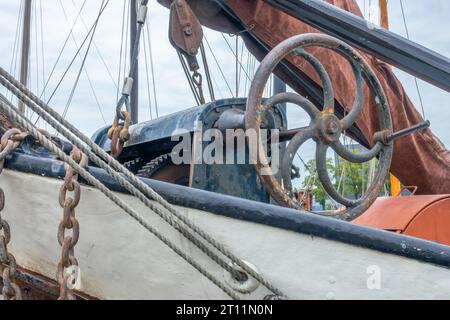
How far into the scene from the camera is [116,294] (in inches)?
70.1

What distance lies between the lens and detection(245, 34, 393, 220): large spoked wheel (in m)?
2.00

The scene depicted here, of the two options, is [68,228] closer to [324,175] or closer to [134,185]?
[134,185]

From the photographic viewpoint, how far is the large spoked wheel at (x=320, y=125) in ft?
6.57

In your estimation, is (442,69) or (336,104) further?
(336,104)

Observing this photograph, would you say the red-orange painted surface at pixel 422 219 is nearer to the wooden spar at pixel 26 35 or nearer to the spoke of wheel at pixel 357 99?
the spoke of wheel at pixel 357 99

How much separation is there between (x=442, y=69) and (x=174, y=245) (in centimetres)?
168

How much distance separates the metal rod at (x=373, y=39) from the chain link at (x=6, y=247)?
4.48ft

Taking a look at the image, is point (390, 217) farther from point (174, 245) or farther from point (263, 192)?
point (174, 245)

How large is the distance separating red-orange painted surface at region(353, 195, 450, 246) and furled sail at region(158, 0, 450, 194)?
46cm

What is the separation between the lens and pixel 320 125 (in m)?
2.20

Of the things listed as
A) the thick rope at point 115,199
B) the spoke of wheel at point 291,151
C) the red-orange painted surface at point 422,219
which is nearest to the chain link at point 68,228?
the thick rope at point 115,199

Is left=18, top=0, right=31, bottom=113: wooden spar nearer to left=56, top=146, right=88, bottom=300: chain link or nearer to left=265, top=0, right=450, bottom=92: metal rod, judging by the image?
left=265, top=0, right=450, bottom=92: metal rod

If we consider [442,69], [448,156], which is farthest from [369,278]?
[448,156]

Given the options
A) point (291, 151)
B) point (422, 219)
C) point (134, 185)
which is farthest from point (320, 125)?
point (134, 185)
